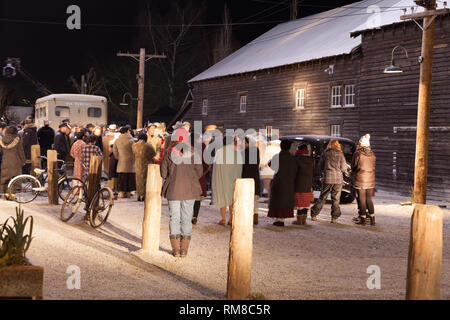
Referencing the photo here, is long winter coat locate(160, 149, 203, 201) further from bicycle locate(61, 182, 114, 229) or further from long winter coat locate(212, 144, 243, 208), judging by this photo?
bicycle locate(61, 182, 114, 229)

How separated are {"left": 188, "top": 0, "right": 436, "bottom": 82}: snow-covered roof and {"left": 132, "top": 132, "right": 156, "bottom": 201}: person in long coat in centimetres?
1221

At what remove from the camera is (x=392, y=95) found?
24.1 metres

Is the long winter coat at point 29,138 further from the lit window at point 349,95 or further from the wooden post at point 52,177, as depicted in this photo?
the lit window at point 349,95

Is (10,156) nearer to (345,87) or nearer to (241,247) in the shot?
(241,247)

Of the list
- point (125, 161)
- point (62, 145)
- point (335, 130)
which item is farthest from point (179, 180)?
point (335, 130)

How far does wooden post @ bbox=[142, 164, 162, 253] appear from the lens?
963 centimetres

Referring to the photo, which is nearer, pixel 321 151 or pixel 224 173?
pixel 224 173

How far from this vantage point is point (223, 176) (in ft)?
40.6

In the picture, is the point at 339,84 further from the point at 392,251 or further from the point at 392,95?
the point at 392,251

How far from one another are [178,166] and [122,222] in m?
3.95

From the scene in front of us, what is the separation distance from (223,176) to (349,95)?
675 inches

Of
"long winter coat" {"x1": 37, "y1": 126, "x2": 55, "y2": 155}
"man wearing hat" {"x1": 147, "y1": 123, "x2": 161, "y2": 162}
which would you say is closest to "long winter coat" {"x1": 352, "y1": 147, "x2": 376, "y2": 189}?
"man wearing hat" {"x1": 147, "y1": 123, "x2": 161, "y2": 162}
